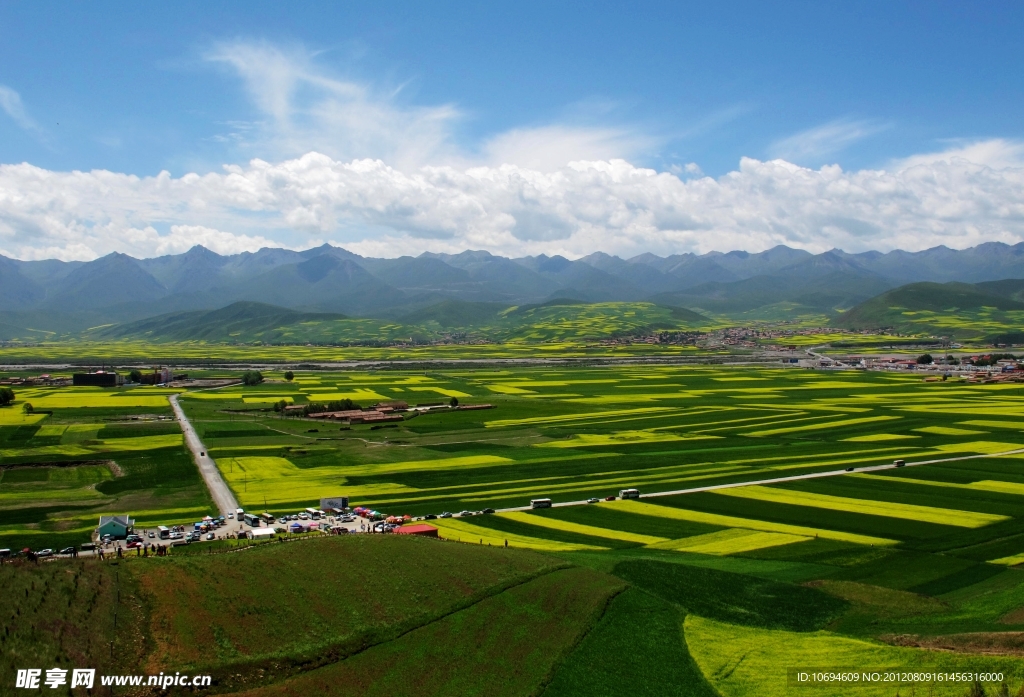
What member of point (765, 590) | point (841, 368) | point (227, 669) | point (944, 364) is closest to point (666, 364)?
point (841, 368)

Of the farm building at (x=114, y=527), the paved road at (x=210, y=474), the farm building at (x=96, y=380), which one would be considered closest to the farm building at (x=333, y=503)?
the paved road at (x=210, y=474)

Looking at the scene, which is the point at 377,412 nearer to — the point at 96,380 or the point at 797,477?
the point at 797,477

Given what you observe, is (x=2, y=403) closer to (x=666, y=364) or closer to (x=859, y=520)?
(x=859, y=520)

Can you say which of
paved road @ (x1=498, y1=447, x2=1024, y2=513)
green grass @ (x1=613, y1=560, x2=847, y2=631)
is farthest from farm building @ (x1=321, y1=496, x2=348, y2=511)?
green grass @ (x1=613, y1=560, x2=847, y2=631)

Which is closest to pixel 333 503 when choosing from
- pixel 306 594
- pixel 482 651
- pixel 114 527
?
pixel 114 527

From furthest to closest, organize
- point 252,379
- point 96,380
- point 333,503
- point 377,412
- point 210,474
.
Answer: point 252,379, point 96,380, point 377,412, point 210,474, point 333,503

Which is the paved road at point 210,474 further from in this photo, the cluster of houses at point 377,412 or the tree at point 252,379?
the tree at point 252,379

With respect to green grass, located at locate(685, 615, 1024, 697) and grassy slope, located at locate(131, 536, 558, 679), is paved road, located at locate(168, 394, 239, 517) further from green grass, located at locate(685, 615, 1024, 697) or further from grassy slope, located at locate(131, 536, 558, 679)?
green grass, located at locate(685, 615, 1024, 697)
